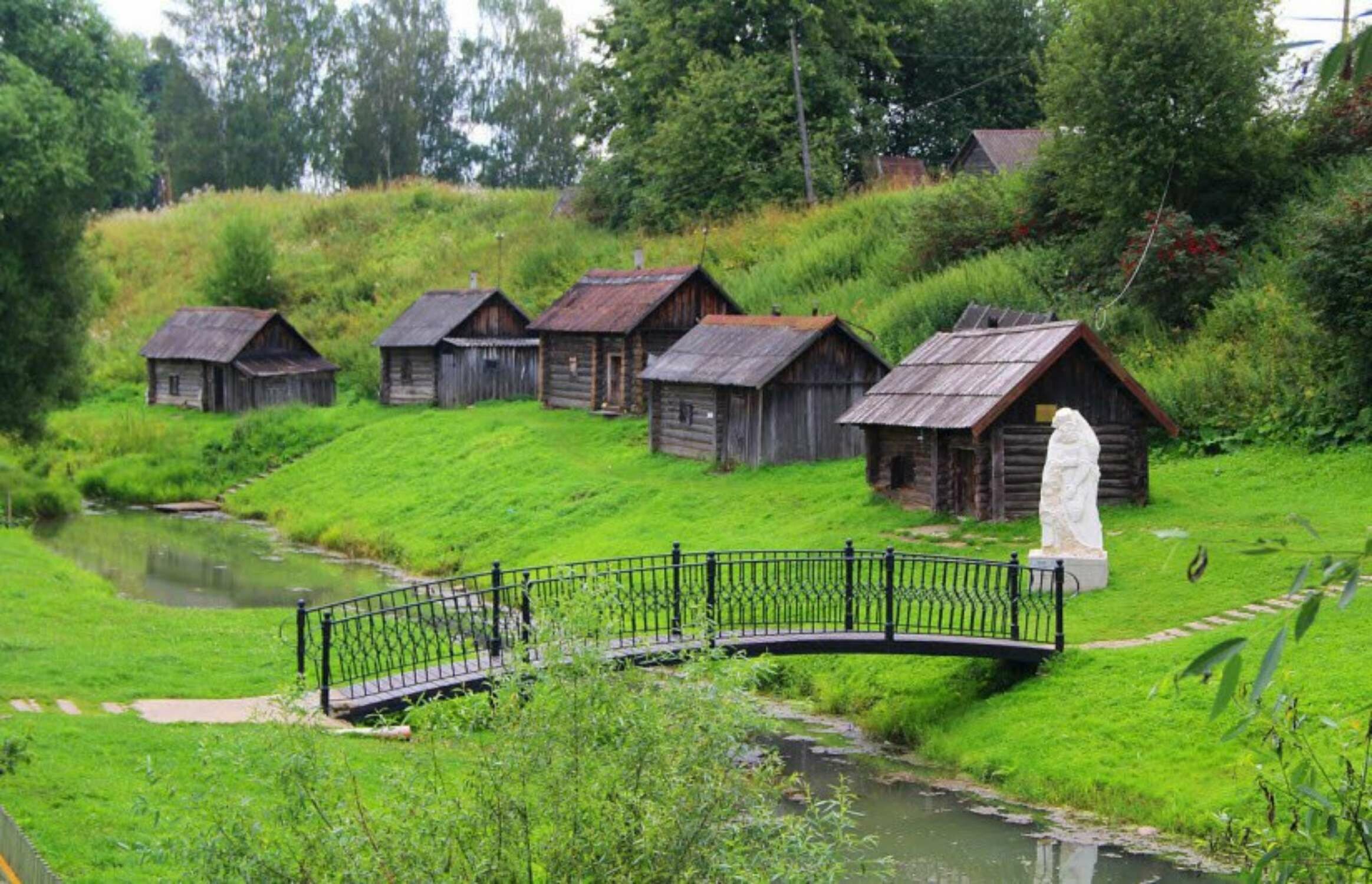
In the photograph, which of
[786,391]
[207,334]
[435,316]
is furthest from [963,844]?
[207,334]

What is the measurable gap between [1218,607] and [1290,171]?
68.9 ft

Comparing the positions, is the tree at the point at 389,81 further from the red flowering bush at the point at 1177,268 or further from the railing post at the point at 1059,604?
the railing post at the point at 1059,604

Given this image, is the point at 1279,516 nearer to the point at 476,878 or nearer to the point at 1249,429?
the point at 1249,429

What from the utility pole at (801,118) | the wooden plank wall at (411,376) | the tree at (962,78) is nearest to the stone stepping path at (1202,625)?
the wooden plank wall at (411,376)

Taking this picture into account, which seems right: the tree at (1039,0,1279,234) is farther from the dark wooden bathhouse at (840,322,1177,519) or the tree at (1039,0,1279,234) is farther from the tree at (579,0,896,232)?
the tree at (579,0,896,232)

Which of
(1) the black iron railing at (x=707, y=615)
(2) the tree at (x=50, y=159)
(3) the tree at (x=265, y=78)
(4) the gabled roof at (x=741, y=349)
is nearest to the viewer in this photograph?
(1) the black iron railing at (x=707, y=615)

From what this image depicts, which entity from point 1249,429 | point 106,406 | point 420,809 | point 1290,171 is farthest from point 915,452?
point 106,406

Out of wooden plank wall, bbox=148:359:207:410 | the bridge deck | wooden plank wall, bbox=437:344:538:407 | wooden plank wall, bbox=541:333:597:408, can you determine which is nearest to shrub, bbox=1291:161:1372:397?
the bridge deck

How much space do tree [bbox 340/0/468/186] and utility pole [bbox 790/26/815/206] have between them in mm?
36511

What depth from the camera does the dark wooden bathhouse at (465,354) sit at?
49875 millimetres

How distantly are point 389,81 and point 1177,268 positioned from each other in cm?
5955

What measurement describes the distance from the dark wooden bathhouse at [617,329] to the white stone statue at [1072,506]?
1937cm

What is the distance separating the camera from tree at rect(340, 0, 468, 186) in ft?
284

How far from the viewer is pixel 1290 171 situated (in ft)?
129
